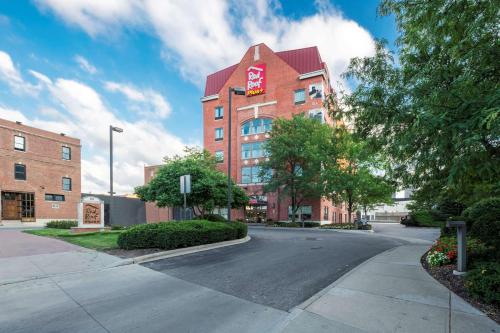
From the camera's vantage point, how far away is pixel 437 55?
20.1 ft

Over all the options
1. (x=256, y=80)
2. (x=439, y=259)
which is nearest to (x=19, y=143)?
(x=256, y=80)

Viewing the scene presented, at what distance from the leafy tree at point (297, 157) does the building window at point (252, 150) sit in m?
5.49

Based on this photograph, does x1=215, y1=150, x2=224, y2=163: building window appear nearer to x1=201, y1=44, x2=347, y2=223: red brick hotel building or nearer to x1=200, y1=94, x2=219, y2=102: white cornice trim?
x1=201, y1=44, x2=347, y2=223: red brick hotel building

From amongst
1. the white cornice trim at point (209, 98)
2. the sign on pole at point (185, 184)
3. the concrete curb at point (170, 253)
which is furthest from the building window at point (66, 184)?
the concrete curb at point (170, 253)

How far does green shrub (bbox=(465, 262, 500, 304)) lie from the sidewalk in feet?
1.13

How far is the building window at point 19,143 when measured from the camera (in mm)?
32119

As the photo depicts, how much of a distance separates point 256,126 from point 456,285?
36.5 meters

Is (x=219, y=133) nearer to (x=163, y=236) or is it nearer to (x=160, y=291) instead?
(x=163, y=236)

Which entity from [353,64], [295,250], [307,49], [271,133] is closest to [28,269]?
[295,250]

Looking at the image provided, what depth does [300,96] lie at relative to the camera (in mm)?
38406

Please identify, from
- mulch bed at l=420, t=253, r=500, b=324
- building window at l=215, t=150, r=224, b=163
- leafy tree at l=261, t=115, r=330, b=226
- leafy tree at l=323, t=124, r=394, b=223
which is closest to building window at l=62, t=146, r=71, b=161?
building window at l=215, t=150, r=224, b=163

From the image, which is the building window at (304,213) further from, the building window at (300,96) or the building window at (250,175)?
the building window at (300,96)

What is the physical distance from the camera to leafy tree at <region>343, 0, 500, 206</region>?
13.1ft

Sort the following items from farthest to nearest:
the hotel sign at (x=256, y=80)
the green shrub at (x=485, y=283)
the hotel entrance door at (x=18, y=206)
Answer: the hotel sign at (x=256, y=80) → the hotel entrance door at (x=18, y=206) → the green shrub at (x=485, y=283)
